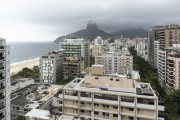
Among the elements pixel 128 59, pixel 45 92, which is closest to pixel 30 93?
pixel 45 92

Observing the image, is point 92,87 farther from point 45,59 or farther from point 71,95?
point 45,59

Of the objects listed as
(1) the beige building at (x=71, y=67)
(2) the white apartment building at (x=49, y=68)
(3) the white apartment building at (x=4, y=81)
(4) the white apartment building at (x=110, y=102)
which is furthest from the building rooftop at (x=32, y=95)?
(1) the beige building at (x=71, y=67)

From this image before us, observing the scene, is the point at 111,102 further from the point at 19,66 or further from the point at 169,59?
the point at 19,66

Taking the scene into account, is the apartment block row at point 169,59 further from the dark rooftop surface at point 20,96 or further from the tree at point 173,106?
the dark rooftop surface at point 20,96

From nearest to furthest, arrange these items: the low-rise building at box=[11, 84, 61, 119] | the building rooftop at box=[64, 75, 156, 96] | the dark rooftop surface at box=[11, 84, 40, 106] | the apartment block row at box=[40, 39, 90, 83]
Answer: the building rooftop at box=[64, 75, 156, 96], the low-rise building at box=[11, 84, 61, 119], the dark rooftop surface at box=[11, 84, 40, 106], the apartment block row at box=[40, 39, 90, 83]

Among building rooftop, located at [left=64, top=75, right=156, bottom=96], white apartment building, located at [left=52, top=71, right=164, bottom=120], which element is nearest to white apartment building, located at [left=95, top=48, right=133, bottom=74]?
building rooftop, located at [left=64, top=75, right=156, bottom=96]

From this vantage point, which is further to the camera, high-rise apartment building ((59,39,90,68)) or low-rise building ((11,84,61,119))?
high-rise apartment building ((59,39,90,68))

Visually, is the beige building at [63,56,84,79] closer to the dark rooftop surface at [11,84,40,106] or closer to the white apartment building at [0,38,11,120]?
the dark rooftop surface at [11,84,40,106]

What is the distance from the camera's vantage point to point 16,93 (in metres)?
46.6

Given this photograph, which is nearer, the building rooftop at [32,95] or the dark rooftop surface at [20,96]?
the building rooftop at [32,95]

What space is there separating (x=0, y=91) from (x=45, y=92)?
1750 centimetres

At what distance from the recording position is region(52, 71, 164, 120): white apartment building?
27.4 m

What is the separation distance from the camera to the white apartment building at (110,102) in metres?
27.4

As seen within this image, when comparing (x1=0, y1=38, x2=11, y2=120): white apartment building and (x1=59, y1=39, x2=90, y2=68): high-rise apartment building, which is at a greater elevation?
(x1=59, y1=39, x2=90, y2=68): high-rise apartment building
